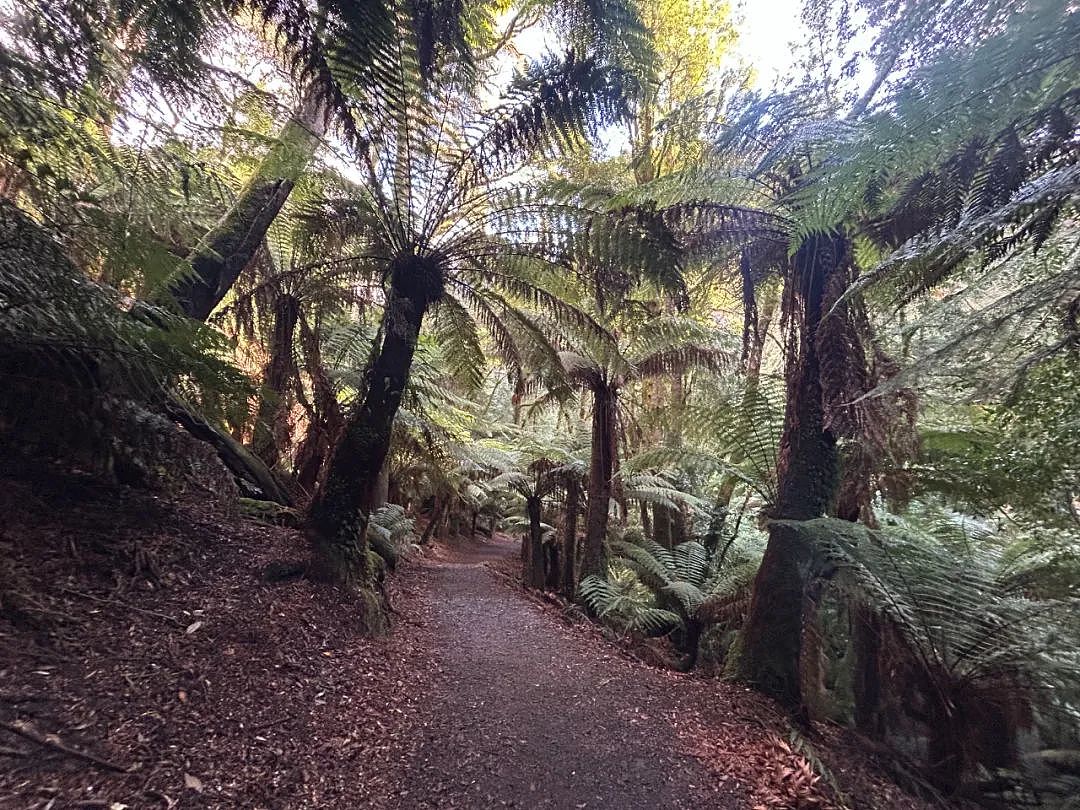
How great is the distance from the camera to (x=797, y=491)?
113 inches

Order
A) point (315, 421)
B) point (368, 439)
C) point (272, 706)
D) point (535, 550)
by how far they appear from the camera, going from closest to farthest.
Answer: point (272, 706)
point (368, 439)
point (315, 421)
point (535, 550)

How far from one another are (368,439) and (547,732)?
212 centimetres

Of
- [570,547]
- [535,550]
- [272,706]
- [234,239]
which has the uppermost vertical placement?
[234,239]

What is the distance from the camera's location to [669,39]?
6.24 metres

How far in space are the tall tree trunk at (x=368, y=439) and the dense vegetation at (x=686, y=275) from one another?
23 millimetres

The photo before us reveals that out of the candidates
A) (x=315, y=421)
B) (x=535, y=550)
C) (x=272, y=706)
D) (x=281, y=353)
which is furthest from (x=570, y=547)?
(x=272, y=706)

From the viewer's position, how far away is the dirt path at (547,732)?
1.84 metres

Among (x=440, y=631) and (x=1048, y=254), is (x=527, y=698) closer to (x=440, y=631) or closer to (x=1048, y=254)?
(x=440, y=631)

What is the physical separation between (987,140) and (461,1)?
2.76 meters

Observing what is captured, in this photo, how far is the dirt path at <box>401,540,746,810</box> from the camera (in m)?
1.84

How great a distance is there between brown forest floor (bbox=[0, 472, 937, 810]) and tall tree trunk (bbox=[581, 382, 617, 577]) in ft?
6.96

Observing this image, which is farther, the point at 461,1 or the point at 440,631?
the point at 440,631

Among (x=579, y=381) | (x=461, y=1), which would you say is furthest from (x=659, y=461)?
(x=461, y=1)

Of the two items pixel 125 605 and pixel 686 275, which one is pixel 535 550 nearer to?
pixel 686 275
